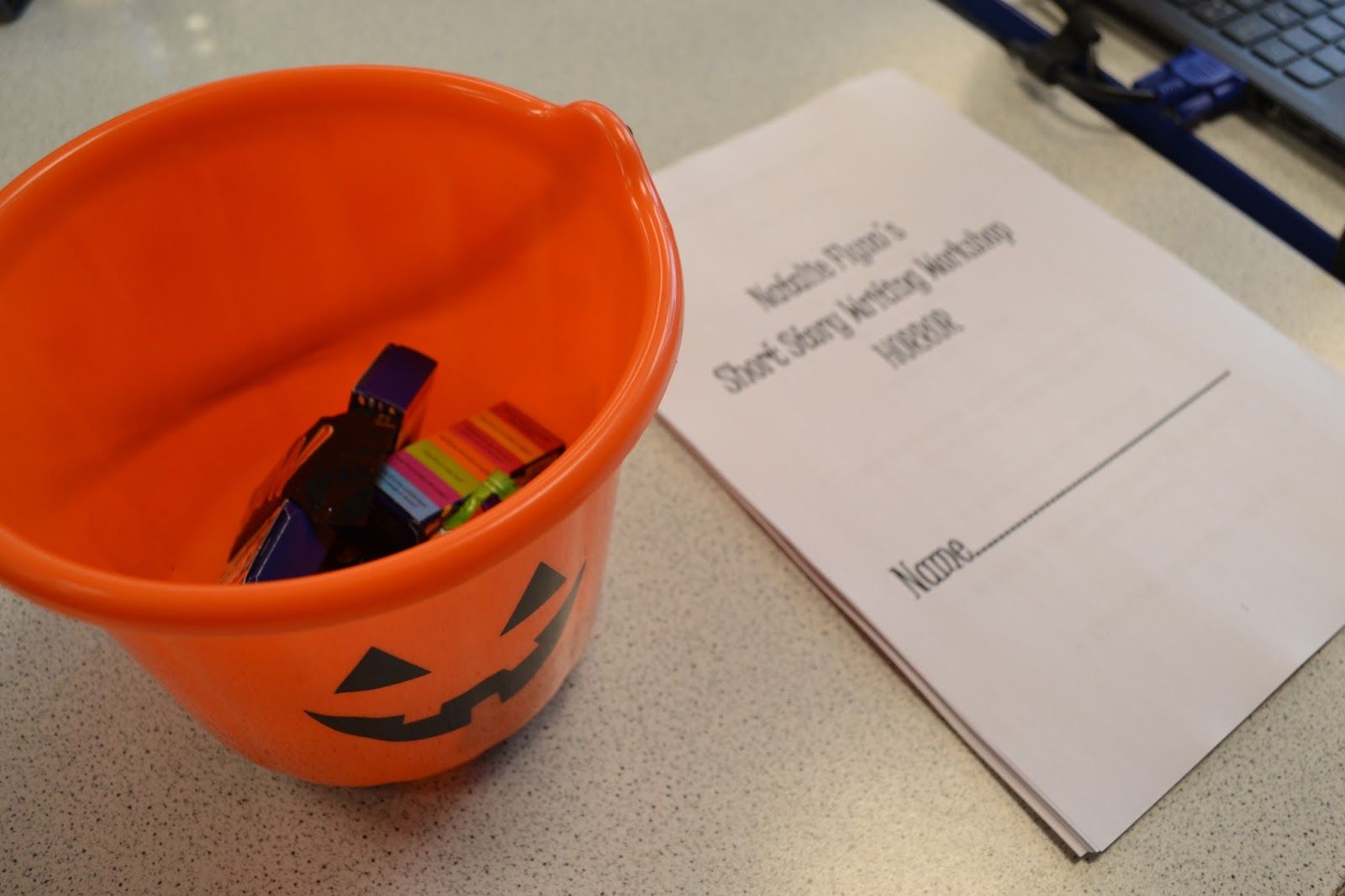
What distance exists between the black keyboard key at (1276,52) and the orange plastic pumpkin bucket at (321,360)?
0.44 m

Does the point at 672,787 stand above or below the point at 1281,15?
below

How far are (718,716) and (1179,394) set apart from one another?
0.28 meters

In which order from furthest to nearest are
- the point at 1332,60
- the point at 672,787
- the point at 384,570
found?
1. the point at 1332,60
2. the point at 672,787
3. the point at 384,570

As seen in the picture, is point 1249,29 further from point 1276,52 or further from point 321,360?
point 321,360

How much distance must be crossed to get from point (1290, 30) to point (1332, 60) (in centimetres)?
3

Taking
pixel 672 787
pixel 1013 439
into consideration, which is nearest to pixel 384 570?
pixel 672 787

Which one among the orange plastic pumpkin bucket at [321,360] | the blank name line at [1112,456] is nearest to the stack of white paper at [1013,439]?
the blank name line at [1112,456]

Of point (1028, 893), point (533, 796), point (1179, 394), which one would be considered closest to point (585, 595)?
point (533, 796)

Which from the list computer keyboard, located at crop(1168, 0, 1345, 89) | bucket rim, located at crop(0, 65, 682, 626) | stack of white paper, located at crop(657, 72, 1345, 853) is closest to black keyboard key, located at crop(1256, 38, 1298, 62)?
computer keyboard, located at crop(1168, 0, 1345, 89)

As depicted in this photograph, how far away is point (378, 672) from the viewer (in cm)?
27

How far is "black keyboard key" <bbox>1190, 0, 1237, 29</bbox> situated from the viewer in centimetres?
58

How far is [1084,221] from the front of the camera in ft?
1.81

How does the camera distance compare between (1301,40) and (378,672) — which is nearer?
(378,672)

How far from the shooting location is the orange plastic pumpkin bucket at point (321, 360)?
0.79ft
